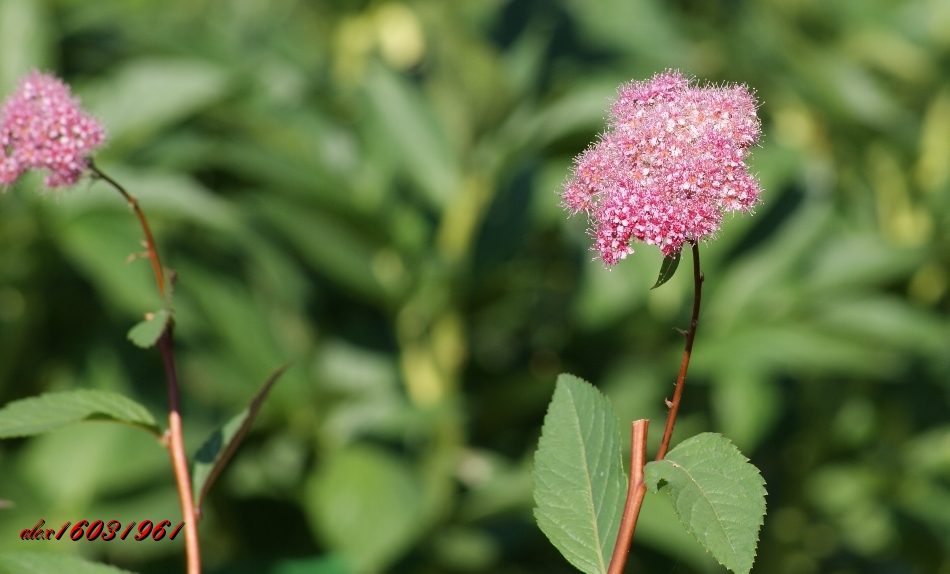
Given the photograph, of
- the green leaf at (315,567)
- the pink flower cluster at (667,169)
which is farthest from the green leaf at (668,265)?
the green leaf at (315,567)

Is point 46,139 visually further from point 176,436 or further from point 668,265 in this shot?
point 668,265

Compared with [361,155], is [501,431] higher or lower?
lower

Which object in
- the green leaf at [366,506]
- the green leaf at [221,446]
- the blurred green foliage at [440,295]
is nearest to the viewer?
the green leaf at [221,446]

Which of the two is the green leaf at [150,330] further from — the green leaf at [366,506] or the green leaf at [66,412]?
the green leaf at [366,506]

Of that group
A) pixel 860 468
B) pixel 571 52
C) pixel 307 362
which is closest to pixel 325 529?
pixel 307 362

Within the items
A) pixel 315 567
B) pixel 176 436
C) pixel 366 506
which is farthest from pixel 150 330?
pixel 366 506

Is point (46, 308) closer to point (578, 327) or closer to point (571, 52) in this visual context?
point (578, 327)

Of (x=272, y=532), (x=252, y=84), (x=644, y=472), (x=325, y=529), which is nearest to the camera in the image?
(x=644, y=472)
